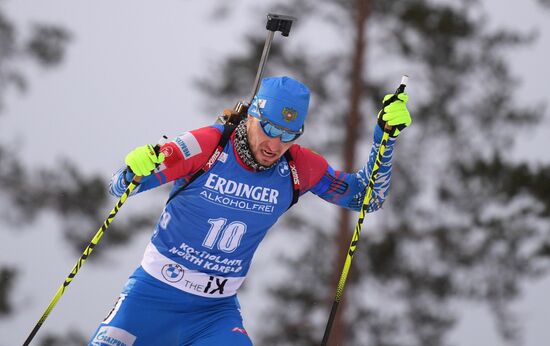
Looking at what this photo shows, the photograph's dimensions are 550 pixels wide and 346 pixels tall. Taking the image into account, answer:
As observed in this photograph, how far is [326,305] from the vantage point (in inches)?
563

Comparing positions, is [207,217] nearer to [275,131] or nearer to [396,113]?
[275,131]

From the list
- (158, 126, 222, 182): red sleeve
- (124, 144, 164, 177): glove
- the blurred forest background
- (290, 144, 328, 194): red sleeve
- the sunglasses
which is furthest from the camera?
the blurred forest background

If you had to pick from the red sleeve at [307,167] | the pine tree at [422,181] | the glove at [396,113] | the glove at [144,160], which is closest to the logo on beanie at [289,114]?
the red sleeve at [307,167]

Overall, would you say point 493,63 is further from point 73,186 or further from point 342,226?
point 73,186

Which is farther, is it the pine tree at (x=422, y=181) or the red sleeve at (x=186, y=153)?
the pine tree at (x=422, y=181)

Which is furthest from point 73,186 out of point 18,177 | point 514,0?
point 514,0

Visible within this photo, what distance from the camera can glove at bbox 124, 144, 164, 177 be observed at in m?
5.06

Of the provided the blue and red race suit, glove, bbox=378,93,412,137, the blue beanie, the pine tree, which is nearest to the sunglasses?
the blue beanie

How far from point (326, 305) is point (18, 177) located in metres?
5.67

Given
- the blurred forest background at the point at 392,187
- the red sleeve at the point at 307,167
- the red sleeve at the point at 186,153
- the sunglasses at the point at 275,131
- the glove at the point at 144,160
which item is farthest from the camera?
the blurred forest background at the point at 392,187

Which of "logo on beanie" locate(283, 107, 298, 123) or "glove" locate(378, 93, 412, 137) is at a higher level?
"glove" locate(378, 93, 412, 137)

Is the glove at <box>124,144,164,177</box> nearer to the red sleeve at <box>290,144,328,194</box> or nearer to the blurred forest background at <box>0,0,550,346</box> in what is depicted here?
the red sleeve at <box>290,144,328,194</box>

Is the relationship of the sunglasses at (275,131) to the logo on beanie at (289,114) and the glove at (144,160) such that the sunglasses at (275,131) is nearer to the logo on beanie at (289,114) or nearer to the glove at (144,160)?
the logo on beanie at (289,114)

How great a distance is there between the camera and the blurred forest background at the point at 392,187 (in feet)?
46.6
